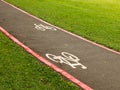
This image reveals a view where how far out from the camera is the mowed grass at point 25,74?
8.44 metres

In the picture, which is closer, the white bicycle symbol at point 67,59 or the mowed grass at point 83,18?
the white bicycle symbol at point 67,59

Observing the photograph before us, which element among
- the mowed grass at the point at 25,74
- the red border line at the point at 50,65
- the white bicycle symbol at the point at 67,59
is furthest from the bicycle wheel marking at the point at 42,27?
the mowed grass at the point at 25,74

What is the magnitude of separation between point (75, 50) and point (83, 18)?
739 cm

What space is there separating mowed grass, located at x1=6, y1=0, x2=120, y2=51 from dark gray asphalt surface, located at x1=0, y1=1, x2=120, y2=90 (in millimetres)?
Answer: 1040

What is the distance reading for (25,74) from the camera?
9219 mm

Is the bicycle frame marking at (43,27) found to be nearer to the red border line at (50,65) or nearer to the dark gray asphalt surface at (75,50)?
the dark gray asphalt surface at (75,50)

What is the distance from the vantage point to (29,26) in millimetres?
16266

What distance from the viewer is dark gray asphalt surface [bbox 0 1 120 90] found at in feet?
31.1

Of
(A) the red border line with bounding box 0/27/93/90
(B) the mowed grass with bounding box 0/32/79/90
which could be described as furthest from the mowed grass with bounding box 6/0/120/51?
(B) the mowed grass with bounding box 0/32/79/90

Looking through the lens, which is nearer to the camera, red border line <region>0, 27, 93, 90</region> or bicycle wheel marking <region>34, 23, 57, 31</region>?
red border line <region>0, 27, 93, 90</region>

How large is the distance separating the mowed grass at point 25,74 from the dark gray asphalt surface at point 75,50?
774 millimetres

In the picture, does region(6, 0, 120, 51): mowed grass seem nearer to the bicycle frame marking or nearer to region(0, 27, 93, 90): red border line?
the bicycle frame marking

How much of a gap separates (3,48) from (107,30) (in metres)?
7.08

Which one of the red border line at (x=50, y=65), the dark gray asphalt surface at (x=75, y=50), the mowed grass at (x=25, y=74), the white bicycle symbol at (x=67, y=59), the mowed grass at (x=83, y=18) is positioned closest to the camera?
the mowed grass at (x=25, y=74)
